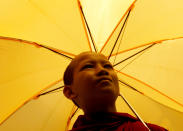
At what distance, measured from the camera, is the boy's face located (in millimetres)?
1379

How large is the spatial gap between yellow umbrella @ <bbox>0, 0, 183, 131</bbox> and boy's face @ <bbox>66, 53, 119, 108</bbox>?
262 mm

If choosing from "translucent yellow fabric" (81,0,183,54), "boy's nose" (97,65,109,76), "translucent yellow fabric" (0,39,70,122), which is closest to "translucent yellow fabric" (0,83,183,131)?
"translucent yellow fabric" (0,39,70,122)

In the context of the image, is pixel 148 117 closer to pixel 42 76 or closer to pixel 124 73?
pixel 124 73

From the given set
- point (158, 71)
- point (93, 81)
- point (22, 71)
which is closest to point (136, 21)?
point (158, 71)

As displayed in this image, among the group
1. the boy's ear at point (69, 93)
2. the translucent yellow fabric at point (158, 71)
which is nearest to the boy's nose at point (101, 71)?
the boy's ear at point (69, 93)

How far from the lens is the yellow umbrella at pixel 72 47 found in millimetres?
1616

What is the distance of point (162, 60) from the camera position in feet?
6.21

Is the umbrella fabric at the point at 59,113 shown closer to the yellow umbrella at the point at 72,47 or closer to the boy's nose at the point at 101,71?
the yellow umbrella at the point at 72,47

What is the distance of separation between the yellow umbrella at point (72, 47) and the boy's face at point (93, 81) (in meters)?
0.26

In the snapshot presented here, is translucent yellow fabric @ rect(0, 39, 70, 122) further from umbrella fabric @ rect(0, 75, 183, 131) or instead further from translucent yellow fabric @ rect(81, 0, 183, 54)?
translucent yellow fabric @ rect(81, 0, 183, 54)

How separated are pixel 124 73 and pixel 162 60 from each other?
0.30 m

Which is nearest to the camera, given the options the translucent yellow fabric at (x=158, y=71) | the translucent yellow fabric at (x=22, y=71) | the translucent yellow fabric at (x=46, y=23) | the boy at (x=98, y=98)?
the boy at (x=98, y=98)

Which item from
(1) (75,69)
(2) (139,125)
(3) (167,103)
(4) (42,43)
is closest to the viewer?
(2) (139,125)

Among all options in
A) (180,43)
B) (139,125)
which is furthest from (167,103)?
(139,125)
